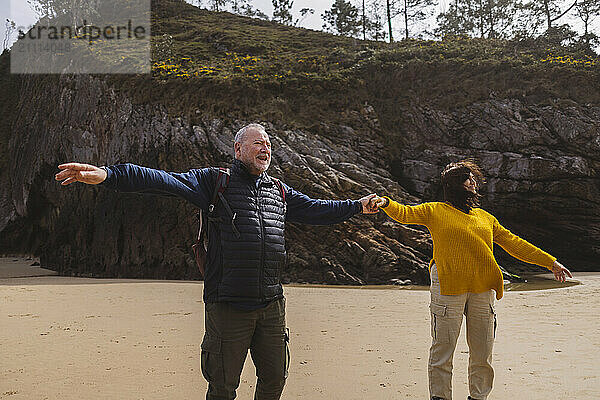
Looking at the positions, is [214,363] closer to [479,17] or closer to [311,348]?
[311,348]

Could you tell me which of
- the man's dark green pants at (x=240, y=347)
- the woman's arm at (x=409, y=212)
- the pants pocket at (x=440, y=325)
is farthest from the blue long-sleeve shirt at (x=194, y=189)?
the pants pocket at (x=440, y=325)

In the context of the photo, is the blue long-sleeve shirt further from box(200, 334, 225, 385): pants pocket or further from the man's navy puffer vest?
Result: box(200, 334, 225, 385): pants pocket

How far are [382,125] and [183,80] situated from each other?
8.82 m

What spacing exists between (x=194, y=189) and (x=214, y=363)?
1.18m

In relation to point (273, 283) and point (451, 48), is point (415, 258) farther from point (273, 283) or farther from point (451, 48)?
point (451, 48)

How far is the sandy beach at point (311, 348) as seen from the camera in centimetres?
482

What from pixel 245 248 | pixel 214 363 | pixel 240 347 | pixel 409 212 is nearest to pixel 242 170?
pixel 245 248

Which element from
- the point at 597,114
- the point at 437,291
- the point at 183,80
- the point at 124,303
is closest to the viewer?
the point at 437,291

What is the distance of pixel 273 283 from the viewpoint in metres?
3.38

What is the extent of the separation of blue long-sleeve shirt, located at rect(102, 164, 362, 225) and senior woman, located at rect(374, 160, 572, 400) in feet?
2.27

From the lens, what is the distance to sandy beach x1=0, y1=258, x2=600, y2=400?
15.8ft

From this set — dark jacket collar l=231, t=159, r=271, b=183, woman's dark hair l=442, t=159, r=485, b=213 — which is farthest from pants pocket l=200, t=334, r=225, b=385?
woman's dark hair l=442, t=159, r=485, b=213

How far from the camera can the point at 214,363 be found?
3.14 m

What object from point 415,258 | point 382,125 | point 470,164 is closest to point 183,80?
point 382,125
